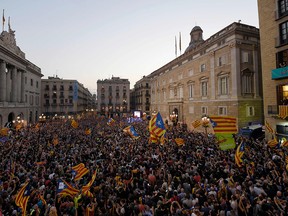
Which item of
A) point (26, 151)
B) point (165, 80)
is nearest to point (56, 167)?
point (26, 151)

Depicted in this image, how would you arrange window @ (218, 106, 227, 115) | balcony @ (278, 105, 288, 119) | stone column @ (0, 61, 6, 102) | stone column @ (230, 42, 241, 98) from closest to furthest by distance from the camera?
balcony @ (278, 105, 288, 119)
stone column @ (230, 42, 241, 98)
window @ (218, 106, 227, 115)
stone column @ (0, 61, 6, 102)

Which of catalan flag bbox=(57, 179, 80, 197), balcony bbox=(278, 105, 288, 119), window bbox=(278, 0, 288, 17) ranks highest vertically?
window bbox=(278, 0, 288, 17)

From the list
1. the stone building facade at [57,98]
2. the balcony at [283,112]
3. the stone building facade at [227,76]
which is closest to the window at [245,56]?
the stone building facade at [227,76]

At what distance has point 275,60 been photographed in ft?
66.7

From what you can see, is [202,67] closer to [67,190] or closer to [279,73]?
[279,73]

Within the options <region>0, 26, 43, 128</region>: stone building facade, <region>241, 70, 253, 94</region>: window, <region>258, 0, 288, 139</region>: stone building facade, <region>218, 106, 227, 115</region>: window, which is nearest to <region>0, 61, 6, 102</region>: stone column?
<region>0, 26, 43, 128</region>: stone building facade

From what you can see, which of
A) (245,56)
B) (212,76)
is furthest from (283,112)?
(212,76)

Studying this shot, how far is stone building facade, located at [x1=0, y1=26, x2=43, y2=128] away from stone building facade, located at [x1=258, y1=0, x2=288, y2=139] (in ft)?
126

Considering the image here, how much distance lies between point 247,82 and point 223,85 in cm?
310

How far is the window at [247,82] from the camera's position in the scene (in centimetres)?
2594

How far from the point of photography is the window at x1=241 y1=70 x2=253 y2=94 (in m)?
25.9

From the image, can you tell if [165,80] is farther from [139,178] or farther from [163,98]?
[139,178]

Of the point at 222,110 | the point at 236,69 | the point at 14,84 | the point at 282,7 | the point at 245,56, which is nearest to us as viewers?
the point at 282,7

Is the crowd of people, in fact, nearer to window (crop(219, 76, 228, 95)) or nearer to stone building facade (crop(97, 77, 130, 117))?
window (crop(219, 76, 228, 95))
